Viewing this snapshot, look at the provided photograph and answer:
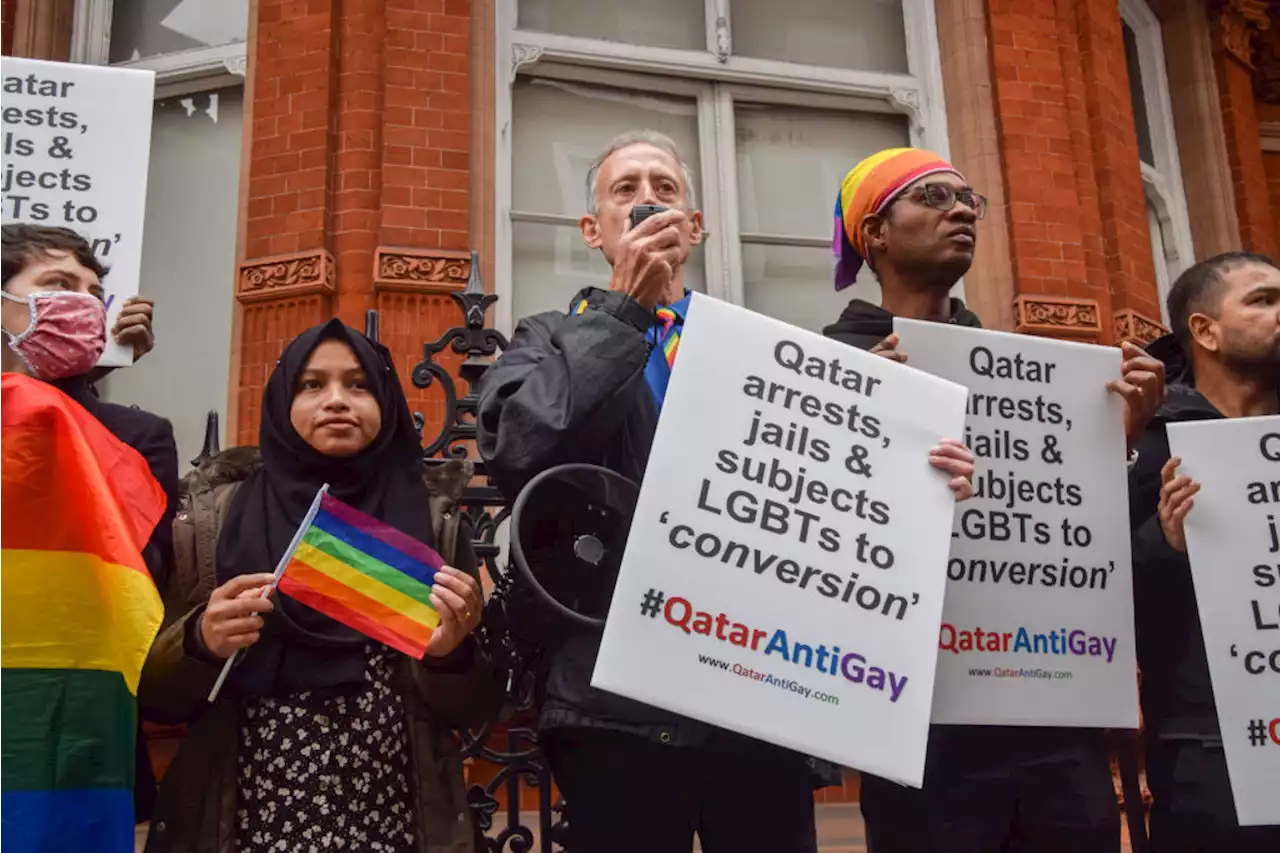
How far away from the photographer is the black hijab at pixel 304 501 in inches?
89.5

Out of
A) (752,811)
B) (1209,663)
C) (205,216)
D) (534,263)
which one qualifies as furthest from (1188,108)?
(752,811)

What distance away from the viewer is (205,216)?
21.1ft

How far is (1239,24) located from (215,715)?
9.65 metres

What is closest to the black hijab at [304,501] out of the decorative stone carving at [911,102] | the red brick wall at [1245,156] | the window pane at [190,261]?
the window pane at [190,261]

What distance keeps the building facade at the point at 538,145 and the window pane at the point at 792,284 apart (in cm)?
1

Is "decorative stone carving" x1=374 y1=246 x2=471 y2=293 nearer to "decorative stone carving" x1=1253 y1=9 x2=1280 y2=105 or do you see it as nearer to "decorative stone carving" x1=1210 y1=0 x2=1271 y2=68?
"decorative stone carving" x1=1210 y1=0 x2=1271 y2=68

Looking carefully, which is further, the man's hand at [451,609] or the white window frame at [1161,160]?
the white window frame at [1161,160]

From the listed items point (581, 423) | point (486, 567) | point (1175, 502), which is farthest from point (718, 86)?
point (581, 423)

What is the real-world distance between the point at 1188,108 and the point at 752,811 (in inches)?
335

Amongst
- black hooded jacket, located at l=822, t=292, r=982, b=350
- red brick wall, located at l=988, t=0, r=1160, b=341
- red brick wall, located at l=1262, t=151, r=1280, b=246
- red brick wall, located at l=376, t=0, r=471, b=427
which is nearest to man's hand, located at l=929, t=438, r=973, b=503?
black hooded jacket, located at l=822, t=292, r=982, b=350

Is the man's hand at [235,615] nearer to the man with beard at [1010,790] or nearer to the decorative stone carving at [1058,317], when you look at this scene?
the man with beard at [1010,790]

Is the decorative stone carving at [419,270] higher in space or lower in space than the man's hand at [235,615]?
higher

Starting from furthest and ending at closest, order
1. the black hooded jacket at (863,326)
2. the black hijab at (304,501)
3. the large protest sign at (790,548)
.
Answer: the black hooded jacket at (863,326), the black hijab at (304,501), the large protest sign at (790,548)

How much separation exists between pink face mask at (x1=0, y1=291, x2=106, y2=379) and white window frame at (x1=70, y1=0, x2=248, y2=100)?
439cm
